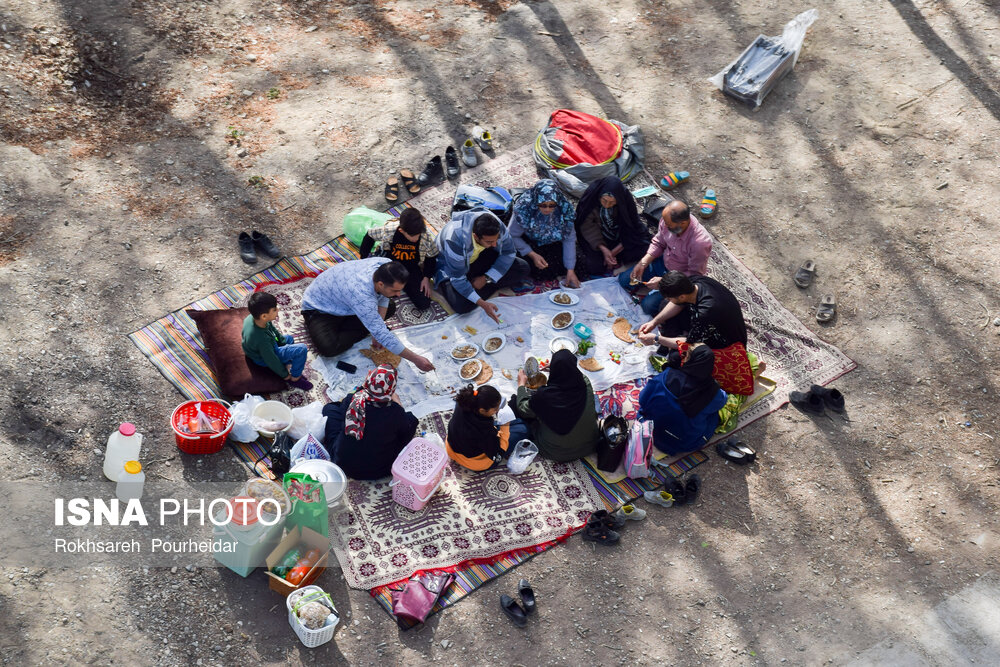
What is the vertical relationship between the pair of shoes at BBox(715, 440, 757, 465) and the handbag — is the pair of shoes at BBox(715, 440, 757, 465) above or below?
above

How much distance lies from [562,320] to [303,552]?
142 inches

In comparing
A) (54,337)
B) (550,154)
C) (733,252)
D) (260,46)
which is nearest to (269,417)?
(54,337)

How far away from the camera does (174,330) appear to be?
322 inches

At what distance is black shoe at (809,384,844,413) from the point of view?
26.6 ft

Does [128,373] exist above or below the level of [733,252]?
below

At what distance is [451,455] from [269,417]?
167 centimetres

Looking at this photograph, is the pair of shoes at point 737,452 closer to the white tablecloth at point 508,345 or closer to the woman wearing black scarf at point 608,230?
the white tablecloth at point 508,345

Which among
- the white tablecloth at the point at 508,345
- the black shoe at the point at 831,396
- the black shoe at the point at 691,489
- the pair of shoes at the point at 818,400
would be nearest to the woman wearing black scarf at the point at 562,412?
the white tablecloth at the point at 508,345

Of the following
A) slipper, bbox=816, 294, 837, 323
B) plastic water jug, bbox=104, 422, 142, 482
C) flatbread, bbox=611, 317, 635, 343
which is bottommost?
plastic water jug, bbox=104, 422, 142, 482

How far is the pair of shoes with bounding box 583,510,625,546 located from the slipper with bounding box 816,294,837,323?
349 cm

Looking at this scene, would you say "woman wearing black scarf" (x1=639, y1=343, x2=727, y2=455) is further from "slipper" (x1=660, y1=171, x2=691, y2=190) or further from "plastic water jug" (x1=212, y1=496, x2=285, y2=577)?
"plastic water jug" (x1=212, y1=496, x2=285, y2=577)

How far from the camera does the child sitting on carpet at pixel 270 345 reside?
723 cm

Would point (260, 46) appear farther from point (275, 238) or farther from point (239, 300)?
point (239, 300)

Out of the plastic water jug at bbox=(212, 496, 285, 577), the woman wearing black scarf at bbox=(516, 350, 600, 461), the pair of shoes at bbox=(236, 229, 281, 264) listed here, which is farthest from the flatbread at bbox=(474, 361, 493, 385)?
the pair of shoes at bbox=(236, 229, 281, 264)
